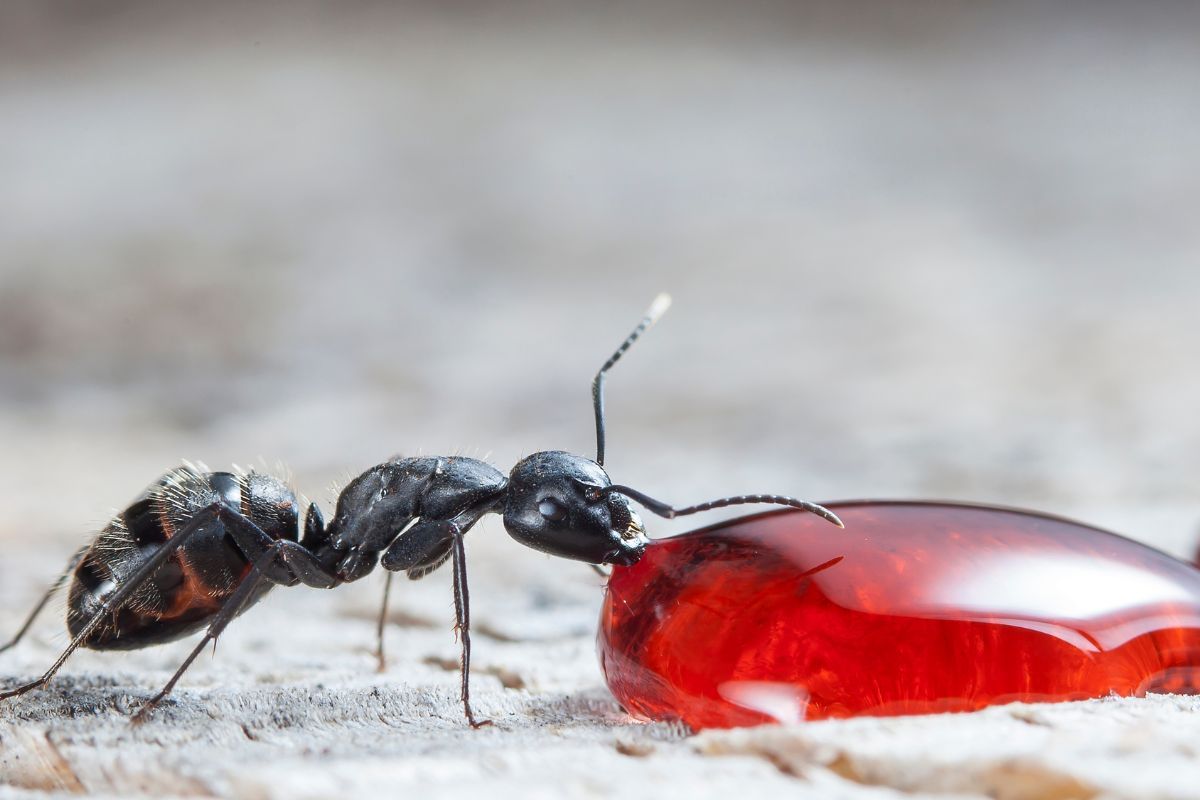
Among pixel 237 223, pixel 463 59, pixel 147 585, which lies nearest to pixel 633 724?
pixel 147 585

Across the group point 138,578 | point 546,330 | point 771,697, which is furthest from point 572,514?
point 546,330

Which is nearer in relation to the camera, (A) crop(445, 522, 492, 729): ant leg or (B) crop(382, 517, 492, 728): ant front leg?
(A) crop(445, 522, 492, 729): ant leg

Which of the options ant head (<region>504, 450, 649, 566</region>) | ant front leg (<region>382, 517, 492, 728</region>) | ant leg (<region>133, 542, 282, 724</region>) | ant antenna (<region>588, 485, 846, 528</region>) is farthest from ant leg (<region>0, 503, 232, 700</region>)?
ant antenna (<region>588, 485, 846, 528</region>)

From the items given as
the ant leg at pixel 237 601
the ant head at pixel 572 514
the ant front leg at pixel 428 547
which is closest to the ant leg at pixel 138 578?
the ant leg at pixel 237 601

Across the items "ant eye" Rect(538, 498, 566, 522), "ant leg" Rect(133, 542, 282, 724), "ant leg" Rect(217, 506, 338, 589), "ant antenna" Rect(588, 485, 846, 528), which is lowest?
"ant leg" Rect(133, 542, 282, 724)

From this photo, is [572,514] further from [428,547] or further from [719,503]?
[428,547]

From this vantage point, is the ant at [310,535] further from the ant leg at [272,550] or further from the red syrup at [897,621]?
the red syrup at [897,621]

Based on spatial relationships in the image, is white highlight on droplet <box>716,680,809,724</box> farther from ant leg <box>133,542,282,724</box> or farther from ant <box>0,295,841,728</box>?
ant leg <box>133,542,282,724</box>

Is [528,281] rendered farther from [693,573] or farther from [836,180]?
[693,573]
